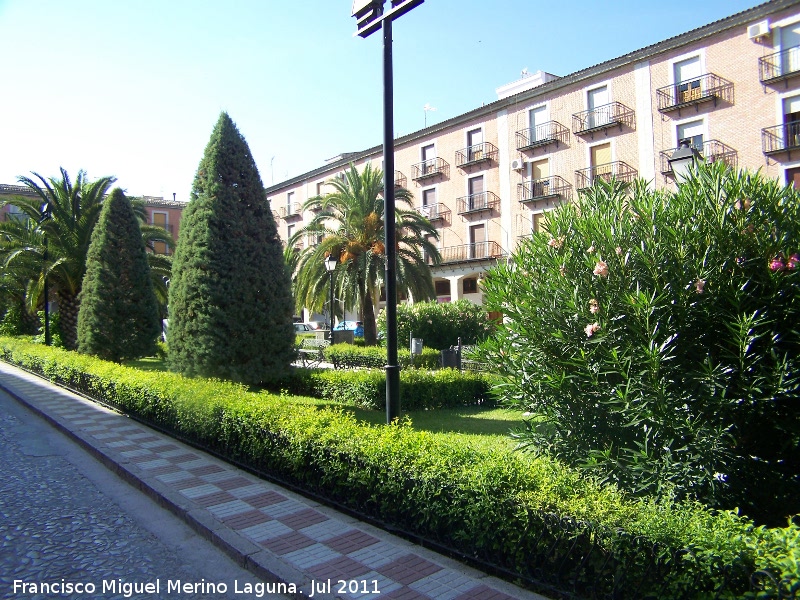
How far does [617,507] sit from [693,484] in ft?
2.14

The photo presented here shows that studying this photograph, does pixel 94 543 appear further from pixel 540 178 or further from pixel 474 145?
pixel 474 145

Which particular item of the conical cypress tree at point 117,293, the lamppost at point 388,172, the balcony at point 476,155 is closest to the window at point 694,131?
the balcony at point 476,155

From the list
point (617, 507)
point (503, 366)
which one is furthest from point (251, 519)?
point (617, 507)

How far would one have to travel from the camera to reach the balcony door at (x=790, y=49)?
2117 centimetres

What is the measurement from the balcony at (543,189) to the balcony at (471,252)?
3.09m

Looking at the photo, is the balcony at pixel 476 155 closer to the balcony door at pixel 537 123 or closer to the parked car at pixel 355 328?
the balcony door at pixel 537 123

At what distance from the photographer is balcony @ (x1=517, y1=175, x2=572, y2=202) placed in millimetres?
28750

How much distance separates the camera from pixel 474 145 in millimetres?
32906

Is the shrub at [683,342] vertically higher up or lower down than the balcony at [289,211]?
lower down

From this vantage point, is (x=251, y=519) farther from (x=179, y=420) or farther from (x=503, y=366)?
(x=179, y=420)

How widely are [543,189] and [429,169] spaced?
848cm

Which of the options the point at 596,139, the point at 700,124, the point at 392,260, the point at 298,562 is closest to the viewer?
the point at 298,562

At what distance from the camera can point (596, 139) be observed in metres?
27.5

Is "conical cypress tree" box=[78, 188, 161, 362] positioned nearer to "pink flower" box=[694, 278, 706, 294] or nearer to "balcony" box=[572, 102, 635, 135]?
"pink flower" box=[694, 278, 706, 294]
